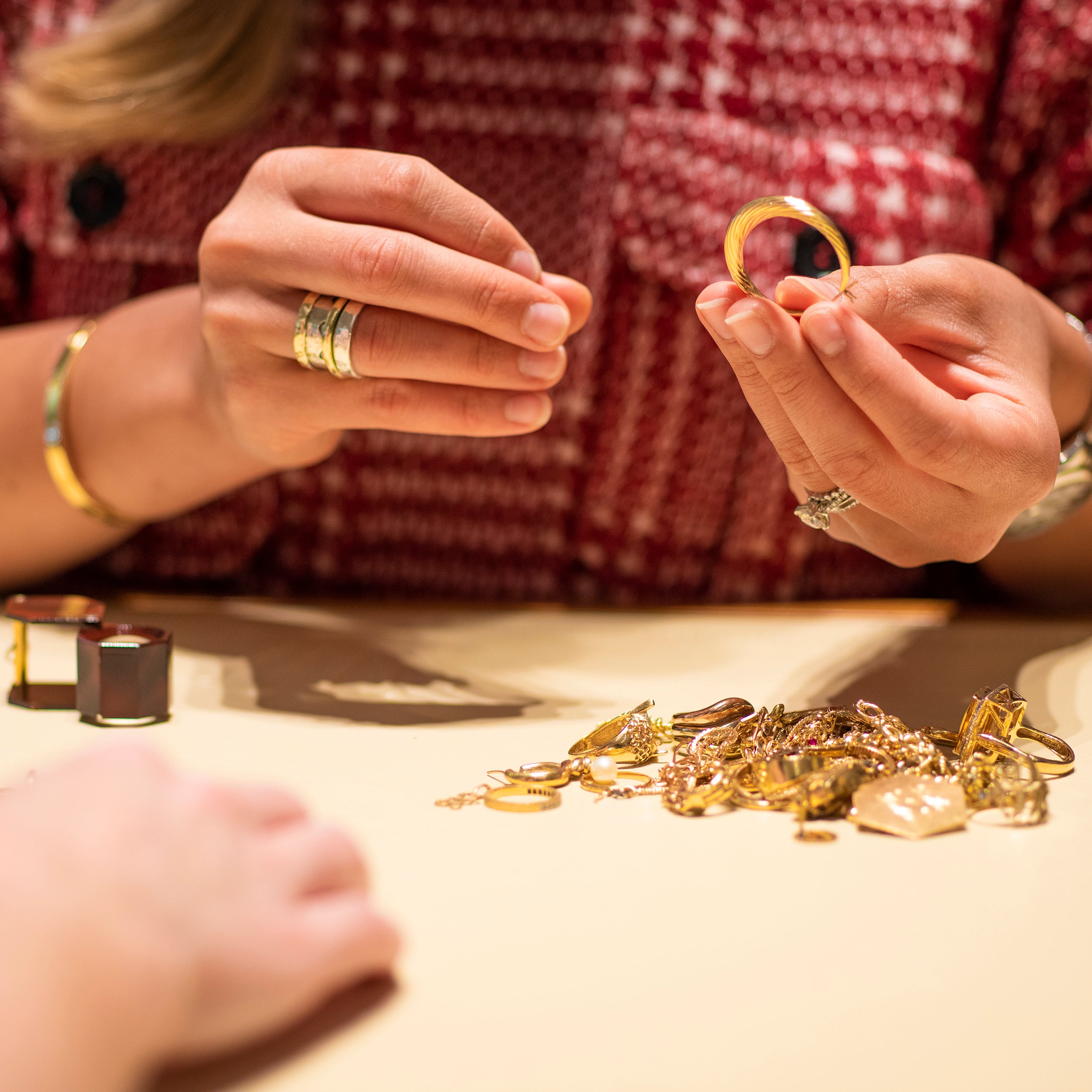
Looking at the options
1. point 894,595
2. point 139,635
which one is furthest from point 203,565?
point 894,595

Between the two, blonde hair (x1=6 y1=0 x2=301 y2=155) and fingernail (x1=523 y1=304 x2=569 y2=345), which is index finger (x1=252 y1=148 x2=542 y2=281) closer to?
fingernail (x1=523 y1=304 x2=569 y2=345)

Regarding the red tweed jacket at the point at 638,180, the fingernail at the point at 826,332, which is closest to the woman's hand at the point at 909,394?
the fingernail at the point at 826,332

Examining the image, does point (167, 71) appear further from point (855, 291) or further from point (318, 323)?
point (855, 291)

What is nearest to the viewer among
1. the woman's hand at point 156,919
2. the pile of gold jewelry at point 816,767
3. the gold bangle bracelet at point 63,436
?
the woman's hand at point 156,919

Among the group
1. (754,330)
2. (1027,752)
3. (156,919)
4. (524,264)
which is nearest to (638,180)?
(524,264)

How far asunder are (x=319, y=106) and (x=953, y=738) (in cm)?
60

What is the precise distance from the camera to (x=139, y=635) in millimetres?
561

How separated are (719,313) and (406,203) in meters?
0.17

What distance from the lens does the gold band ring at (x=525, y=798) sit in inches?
17.2

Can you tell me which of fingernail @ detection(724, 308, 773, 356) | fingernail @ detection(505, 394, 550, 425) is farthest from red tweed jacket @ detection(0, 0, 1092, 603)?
fingernail @ detection(724, 308, 773, 356)

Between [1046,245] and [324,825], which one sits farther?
[1046,245]

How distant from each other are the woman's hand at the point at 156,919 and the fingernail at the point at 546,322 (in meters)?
0.28

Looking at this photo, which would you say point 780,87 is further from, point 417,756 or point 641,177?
point 417,756

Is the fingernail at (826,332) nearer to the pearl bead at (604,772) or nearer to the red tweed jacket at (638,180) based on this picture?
the pearl bead at (604,772)
